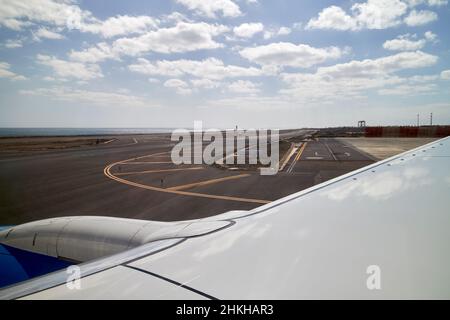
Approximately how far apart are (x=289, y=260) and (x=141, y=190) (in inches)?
555

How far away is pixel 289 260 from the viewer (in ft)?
6.57

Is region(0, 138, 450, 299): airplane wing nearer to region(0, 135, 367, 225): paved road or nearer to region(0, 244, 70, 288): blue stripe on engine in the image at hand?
region(0, 244, 70, 288): blue stripe on engine

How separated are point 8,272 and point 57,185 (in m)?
14.8

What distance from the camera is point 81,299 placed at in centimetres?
164

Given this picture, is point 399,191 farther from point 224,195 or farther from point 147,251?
point 224,195

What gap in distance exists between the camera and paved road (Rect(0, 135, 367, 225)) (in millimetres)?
11484

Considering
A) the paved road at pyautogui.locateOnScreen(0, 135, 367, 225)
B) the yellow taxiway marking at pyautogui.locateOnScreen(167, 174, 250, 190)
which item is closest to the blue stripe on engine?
the paved road at pyautogui.locateOnScreen(0, 135, 367, 225)

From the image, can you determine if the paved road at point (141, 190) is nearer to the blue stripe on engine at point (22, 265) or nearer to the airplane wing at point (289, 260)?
the blue stripe on engine at point (22, 265)

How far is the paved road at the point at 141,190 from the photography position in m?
11.5

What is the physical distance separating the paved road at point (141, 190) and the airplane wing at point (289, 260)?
26.0 ft

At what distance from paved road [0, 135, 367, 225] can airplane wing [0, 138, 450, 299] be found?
26.0 ft

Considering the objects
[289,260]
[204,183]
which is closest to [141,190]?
[204,183]
